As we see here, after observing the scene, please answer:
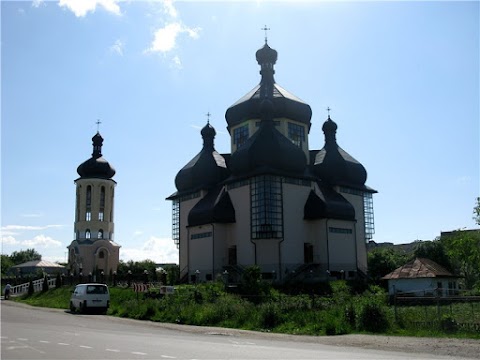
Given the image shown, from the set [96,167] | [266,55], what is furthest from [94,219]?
[266,55]

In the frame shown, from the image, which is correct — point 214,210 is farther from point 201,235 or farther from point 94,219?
point 94,219

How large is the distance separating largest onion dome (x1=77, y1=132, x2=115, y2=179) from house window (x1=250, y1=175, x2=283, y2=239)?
23.2 metres

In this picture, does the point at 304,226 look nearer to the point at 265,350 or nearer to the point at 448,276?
the point at 448,276

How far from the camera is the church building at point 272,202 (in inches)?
1556

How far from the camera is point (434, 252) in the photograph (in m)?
52.0

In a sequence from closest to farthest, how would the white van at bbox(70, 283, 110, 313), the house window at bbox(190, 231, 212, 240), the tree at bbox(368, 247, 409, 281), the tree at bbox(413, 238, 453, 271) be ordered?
the white van at bbox(70, 283, 110, 313) → the house window at bbox(190, 231, 212, 240) → the tree at bbox(368, 247, 409, 281) → the tree at bbox(413, 238, 453, 271)

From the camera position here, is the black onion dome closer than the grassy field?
No

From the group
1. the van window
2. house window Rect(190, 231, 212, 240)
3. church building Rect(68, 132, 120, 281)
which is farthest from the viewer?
church building Rect(68, 132, 120, 281)

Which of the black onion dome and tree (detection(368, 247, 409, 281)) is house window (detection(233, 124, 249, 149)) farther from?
tree (detection(368, 247, 409, 281))

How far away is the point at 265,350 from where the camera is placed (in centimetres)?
1238

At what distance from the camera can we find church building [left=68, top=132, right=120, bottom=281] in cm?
5541

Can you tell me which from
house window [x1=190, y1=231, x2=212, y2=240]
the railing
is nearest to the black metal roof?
house window [x1=190, y1=231, x2=212, y2=240]

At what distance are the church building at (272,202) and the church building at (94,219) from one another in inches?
448

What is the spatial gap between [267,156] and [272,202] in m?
3.39
